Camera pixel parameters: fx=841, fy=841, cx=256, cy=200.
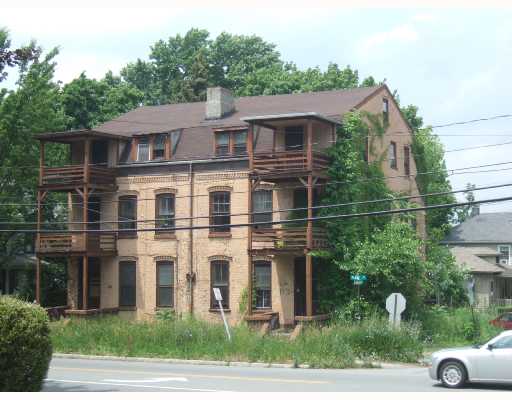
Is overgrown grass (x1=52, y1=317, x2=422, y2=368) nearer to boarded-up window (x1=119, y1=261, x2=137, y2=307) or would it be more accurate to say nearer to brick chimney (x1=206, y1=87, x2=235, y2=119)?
boarded-up window (x1=119, y1=261, x2=137, y2=307)

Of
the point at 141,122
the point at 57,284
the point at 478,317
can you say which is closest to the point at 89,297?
the point at 57,284

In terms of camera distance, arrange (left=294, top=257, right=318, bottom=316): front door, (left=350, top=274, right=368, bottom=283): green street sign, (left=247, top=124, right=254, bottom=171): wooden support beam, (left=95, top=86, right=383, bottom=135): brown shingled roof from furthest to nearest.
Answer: (left=95, top=86, right=383, bottom=135): brown shingled roof, (left=294, top=257, right=318, bottom=316): front door, (left=247, top=124, right=254, bottom=171): wooden support beam, (left=350, top=274, right=368, bottom=283): green street sign

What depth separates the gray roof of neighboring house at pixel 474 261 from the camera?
186 feet

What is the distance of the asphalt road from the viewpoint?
1975cm

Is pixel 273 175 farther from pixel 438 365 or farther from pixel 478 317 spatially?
pixel 438 365

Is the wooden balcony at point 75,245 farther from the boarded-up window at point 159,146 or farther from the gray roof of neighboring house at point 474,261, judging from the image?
the gray roof of neighboring house at point 474,261

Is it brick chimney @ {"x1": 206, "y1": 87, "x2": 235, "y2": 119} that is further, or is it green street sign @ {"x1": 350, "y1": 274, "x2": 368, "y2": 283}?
brick chimney @ {"x1": 206, "y1": 87, "x2": 235, "y2": 119}

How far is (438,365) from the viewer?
20453mm

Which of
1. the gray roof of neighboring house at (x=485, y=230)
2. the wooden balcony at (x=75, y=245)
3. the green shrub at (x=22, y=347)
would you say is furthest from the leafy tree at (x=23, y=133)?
the gray roof of neighboring house at (x=485, y=230)

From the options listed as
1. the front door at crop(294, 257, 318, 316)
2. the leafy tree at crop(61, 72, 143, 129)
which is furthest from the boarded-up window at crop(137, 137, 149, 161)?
the leafy tree at crop(61, 72, 143, 129)

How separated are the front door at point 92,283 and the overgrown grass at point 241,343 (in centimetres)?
810

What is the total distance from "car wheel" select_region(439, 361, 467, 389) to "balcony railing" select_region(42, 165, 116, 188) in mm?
22935

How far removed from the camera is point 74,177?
3984 centimetres

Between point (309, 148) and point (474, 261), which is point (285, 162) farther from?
point (474, 261)
